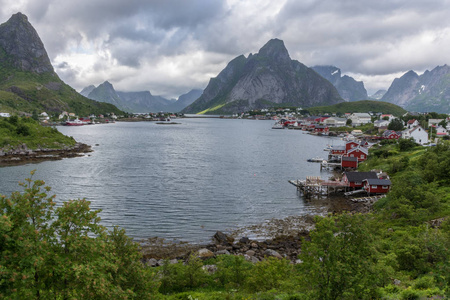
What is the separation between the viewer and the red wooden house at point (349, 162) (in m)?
84.1

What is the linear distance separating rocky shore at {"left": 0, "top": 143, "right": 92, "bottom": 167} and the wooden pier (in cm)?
7536

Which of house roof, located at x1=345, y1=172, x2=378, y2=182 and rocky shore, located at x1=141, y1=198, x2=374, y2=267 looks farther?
house roof, located at x1=345, y1=172, x2=378, y2=182

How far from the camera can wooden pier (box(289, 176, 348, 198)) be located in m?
60.5

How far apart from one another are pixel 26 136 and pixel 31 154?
1216 cm

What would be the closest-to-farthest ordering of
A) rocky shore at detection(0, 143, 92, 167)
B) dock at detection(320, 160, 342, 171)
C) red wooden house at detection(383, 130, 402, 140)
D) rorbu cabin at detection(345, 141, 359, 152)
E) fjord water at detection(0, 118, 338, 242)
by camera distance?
fjord water at detection(0, 118, 338, 242), rocky shore at detection(0, 143, 92, 167), dock at detection(320, 160, 342, 171), rorbu cabin at detection(345, 141, 359, 152), red wooden house at detection(383, 130, 402, 140)

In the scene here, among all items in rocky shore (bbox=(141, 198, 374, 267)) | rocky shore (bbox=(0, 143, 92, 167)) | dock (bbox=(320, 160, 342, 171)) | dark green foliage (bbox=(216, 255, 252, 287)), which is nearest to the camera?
dark green foliage (bbox=(216, 255, 252, 287))

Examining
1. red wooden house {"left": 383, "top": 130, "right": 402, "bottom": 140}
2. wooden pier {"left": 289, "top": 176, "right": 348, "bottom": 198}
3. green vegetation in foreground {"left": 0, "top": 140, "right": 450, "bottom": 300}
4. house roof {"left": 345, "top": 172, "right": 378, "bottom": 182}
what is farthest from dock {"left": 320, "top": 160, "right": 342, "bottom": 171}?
green vegetation in foreground {"left": 0, "top": 140, "right": 450, "bottom": 300}

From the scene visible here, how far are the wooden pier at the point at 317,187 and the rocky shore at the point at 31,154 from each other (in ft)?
247

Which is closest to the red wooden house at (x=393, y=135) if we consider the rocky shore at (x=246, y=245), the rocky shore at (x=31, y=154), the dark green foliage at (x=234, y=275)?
the rocky shore at (x=246, y=245)

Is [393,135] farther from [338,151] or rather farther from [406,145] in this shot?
[338,151]

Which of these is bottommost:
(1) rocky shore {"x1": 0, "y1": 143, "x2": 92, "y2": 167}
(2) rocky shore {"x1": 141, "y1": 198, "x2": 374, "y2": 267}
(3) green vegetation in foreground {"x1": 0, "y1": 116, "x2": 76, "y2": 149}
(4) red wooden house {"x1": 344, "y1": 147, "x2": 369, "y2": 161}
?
(2) rocky shore {"x1": 141, "y1": 198, "x2": 374, "y2": 267}

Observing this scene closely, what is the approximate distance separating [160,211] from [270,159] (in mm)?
58309

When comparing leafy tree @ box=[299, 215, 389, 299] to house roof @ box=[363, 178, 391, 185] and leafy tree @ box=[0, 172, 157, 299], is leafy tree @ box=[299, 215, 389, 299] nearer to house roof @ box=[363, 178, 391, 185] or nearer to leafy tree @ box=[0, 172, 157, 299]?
leafy tree @ box=[0, 172, 157, 299]

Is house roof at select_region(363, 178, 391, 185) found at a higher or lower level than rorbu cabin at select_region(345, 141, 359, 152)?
lower
